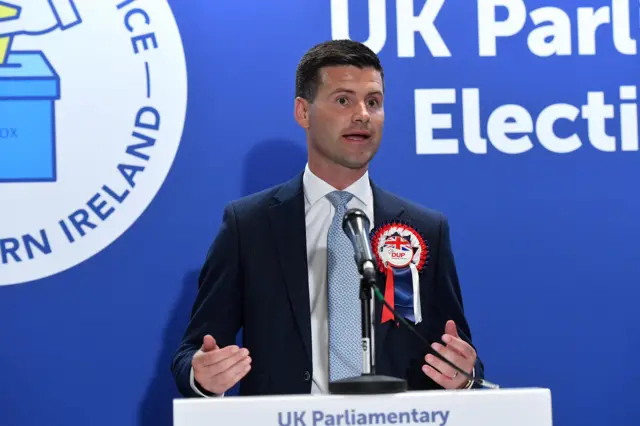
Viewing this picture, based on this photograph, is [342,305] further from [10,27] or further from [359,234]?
[10,27]

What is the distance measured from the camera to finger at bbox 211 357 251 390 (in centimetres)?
163

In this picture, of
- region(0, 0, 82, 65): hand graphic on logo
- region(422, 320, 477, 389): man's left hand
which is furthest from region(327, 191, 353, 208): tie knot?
region(0, 0, 82, 65): hand graphic on logo

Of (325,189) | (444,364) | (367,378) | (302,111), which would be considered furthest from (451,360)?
(302,111)

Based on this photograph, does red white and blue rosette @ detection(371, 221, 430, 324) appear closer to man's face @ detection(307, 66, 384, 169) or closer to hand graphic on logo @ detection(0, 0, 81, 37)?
man's face @ detection(307, 66, 384, 169)

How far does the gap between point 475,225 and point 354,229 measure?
1.32m

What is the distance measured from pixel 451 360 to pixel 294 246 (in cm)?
61

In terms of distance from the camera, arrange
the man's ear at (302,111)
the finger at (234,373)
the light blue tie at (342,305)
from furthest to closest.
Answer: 1. the man's ear at (302,111)
2. the light blue tie at (342,305)
3. the finger at (234,373)

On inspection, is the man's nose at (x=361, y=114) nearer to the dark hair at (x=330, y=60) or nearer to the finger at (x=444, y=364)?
the dark hair at (x=330, y=60)

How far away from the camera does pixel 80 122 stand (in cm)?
264

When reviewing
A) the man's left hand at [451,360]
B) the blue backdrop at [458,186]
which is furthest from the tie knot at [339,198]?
the man's left hand at [451,360]

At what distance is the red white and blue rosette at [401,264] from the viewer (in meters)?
2.12

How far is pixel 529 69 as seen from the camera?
9.04 feet

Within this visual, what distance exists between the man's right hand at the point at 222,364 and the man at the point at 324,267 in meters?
0.33

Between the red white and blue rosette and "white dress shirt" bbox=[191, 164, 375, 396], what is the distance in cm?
13
